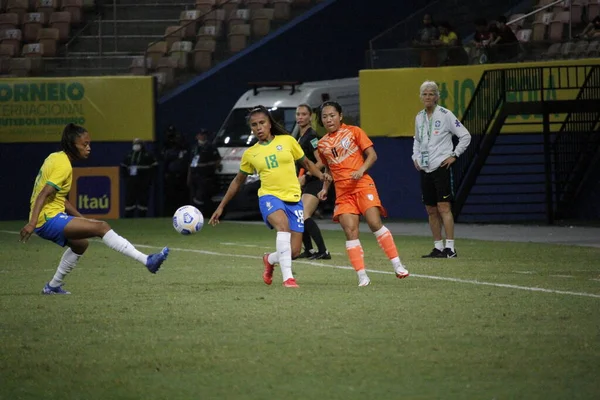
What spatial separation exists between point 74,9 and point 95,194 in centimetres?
693

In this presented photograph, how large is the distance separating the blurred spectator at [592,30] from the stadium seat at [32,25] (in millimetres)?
14838

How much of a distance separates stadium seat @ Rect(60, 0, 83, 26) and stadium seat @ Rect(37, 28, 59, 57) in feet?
2.43

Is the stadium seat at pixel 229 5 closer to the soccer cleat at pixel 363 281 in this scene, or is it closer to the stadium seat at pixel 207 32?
the stadium seat at pixel 207 32

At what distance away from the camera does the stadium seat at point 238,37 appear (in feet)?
106

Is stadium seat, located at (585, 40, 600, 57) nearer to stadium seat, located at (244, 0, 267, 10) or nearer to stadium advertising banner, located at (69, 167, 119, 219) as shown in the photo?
stadium seat, located at (244, 0, 267, 10)

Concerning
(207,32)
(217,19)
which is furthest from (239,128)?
(217,19)

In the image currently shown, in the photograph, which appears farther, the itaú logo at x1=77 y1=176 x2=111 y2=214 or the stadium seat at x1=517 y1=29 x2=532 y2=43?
the itaú logo at x1=77 y1=176 x2=111 y2=214

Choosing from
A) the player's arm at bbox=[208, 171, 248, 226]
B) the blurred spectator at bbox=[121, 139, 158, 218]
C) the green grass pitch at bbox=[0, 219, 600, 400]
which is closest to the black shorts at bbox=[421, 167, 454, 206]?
the green grass pitch at bbox=[0, 219, 600, 400]

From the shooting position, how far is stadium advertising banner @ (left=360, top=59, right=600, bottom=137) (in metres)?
25.1

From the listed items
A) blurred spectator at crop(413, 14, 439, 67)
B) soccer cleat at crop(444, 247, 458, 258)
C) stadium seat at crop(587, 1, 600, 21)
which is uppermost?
stadium seat at crop(587, 1, 600, 21)

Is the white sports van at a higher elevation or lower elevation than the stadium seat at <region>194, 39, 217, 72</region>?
lower

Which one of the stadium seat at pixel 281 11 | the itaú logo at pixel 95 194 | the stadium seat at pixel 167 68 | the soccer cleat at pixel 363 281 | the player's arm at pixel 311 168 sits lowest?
the itaú logo at pixel 95 194

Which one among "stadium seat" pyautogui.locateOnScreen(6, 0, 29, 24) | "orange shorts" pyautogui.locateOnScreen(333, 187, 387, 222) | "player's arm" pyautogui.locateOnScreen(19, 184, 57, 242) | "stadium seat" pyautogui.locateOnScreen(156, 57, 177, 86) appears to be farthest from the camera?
"stadium seat" pyautogui.locateOnScreen(6, 0, 29, 24)

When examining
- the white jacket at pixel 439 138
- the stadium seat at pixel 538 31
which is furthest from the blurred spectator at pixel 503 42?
the white jacket at pixel 439 138
